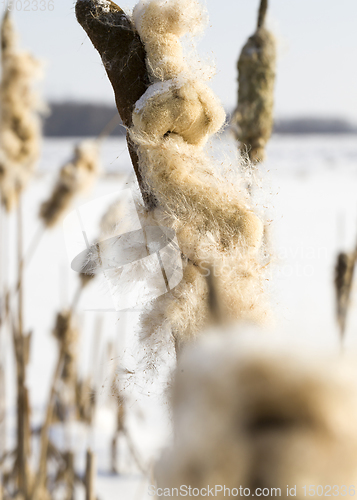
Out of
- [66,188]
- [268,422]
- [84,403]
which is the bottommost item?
[84,403]

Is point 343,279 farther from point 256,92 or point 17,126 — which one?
point 17,126

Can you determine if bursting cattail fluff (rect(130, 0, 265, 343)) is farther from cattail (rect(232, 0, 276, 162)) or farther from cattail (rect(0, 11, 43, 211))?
cattail (rect(0, 11, 43, 211))

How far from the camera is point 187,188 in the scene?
32 cm

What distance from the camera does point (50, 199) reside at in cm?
115

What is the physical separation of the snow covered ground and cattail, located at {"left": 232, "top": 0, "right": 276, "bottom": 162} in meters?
0.10

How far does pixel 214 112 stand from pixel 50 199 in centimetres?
89

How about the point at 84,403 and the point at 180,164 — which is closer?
the point at 180,164

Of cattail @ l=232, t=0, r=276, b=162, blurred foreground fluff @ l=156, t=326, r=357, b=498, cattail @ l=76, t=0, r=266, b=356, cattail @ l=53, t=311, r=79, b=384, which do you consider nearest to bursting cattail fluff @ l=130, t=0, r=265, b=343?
cattail @ l=76, t=0, r=266, b=356

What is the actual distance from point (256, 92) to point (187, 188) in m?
0.57

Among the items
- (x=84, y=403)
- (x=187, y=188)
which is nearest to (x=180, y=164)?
(x=187, y=188)

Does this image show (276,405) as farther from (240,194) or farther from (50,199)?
(50,199)

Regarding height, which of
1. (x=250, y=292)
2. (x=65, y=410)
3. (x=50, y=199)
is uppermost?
(x=250, y=292)

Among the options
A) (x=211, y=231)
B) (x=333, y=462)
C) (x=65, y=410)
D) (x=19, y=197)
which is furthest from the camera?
(x=65, y=410)

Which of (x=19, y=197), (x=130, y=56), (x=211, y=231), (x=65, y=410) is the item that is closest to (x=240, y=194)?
(x=211, y=231)
